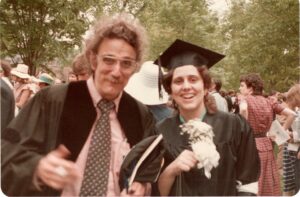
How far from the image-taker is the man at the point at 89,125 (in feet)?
5.18

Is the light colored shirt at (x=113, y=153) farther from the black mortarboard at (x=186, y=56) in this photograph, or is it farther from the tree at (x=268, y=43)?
the tree at (x=268, y=43)

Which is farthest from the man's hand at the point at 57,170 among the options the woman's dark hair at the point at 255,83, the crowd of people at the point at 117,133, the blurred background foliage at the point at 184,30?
the woman's dark hair at the point at 255,83

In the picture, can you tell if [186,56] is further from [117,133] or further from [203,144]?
[117,133]

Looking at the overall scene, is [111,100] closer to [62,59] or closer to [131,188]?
[131,188]

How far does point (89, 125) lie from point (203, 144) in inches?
18.6

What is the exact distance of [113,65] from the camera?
1696 mm

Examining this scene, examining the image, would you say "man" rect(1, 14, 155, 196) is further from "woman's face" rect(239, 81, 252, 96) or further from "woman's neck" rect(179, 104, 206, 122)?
"woman's face" rect(239, 81, 252, 96)

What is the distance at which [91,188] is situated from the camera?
1.65 m

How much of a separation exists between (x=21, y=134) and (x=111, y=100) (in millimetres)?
356

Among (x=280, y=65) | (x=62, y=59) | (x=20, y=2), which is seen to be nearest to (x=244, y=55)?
(x=280, y=65)

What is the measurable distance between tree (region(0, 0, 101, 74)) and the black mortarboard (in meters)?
1.03

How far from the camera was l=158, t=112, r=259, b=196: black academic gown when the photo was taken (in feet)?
6.42

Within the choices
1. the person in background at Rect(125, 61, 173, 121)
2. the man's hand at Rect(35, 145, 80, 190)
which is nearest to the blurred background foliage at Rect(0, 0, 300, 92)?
the person in background at Rect(125, 61, 173, 121)

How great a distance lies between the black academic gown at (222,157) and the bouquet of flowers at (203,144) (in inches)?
2.7
